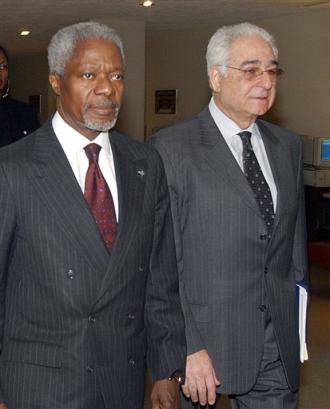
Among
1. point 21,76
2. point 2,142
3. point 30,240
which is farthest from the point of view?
point 21,76

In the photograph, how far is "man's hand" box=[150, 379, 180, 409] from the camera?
2.38m

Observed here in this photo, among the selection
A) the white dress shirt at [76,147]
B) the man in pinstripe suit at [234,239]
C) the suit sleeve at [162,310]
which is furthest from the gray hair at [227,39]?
the white dress shirt at [76,147]

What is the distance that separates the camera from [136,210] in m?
2.32

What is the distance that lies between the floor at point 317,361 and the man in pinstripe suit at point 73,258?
2554 mm

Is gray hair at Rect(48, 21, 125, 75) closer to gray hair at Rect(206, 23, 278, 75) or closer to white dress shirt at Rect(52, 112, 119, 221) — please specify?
white dress shirt at Rect(52, 112, 119, 221)

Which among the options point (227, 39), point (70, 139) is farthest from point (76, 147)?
point (227, 39)

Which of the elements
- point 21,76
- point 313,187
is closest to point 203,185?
point 313,187

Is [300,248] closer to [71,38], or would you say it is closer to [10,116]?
[71,38]

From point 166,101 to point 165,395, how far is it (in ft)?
40.5

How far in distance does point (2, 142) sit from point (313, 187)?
6.80 metres

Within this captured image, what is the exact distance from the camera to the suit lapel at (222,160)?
9.29 feet

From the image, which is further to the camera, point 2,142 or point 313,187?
point 313,187

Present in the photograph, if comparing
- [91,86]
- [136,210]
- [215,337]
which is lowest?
[215,337]

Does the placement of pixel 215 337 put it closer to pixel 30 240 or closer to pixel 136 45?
pixel 30 240
